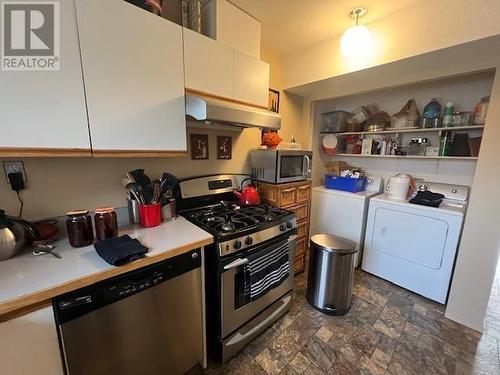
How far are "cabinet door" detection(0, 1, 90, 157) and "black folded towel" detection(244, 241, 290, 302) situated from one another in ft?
3.93

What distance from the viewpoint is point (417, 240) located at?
6.92 feet

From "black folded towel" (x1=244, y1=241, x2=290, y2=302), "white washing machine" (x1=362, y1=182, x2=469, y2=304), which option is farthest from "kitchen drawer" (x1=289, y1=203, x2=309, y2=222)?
"white washing machine" (x1=362, y1=182, x2=469, y2=304)

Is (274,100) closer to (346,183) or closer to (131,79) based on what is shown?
(346,183)

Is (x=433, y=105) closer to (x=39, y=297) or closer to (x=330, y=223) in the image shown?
(x=330, y=223)

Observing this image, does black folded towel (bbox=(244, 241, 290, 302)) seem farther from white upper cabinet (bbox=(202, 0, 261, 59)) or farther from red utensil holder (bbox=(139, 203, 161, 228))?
white upper cabinet (bbox=(202, 0, 261, 59))

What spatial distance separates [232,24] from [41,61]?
1.24 m

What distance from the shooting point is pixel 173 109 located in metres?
1.39

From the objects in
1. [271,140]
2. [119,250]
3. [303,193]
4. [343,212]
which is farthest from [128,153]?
[343,212]

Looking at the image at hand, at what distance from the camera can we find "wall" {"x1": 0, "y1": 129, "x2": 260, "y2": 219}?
122 centimetres

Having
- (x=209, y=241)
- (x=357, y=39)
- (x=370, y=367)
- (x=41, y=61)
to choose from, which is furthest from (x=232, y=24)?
(x=370, y=367)

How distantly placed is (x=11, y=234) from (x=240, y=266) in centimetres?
117

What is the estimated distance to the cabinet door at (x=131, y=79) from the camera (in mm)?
1081

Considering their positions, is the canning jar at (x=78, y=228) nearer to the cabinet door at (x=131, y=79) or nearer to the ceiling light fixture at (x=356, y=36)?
the cabinet door at (x=131, y=79)

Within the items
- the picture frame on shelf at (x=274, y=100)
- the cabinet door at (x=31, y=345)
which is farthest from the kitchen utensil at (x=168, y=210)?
the picture frame on shelf at (x=274, y=100)
